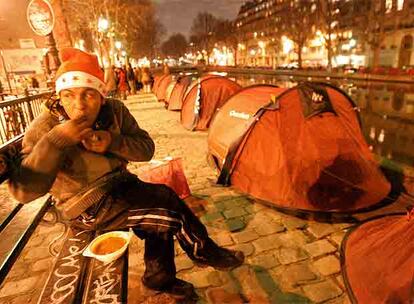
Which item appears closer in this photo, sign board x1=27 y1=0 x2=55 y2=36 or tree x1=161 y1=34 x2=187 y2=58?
sign board x1=27 y1=0 x2=55 y2=36

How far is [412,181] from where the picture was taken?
542 centimetres

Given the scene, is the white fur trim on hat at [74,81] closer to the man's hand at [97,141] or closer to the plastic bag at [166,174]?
the man's hand at [97,141]

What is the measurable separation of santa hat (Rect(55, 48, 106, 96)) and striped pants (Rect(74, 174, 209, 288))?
81 cm

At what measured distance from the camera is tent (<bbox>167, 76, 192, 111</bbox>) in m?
12.6

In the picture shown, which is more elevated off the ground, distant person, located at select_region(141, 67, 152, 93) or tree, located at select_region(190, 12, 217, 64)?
tree, located at select_region(190, 12, 217, 64)

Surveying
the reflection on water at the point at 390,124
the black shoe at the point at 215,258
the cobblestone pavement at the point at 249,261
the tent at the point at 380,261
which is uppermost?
the black shoe at the point at 215,258

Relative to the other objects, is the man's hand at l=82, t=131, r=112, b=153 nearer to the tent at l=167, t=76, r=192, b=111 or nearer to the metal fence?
the metal fence

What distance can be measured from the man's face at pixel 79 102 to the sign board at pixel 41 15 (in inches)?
267

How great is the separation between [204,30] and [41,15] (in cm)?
9609

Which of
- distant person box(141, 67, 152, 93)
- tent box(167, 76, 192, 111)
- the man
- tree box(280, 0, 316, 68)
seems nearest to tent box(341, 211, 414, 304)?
the man

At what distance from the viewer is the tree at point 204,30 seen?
85.2m

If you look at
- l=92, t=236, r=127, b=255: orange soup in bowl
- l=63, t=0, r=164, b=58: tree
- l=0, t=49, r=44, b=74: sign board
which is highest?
l=63, t=0, r=164, b=58: tree

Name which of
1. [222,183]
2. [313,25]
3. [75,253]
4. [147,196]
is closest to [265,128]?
[222,183]

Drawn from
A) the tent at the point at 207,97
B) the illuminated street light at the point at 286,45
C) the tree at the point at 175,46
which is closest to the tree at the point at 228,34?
the illuminated street light at the point at 286,45
